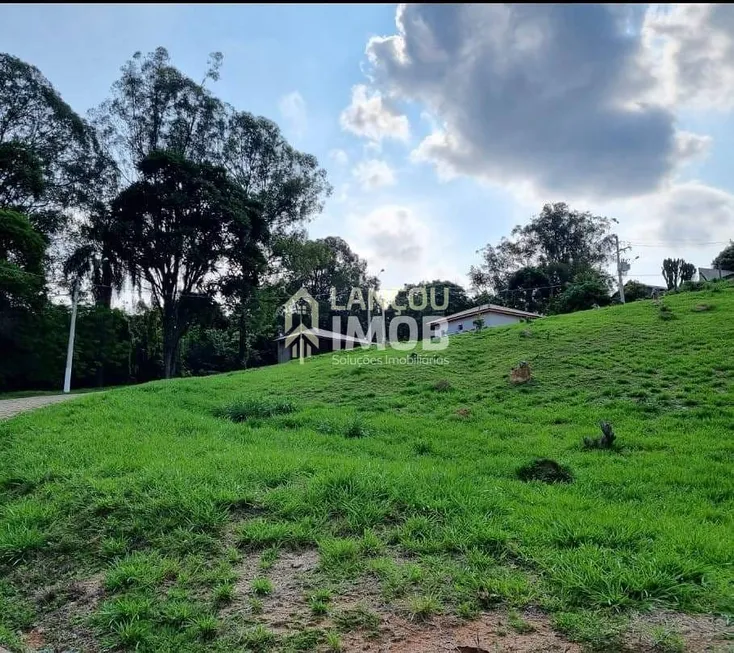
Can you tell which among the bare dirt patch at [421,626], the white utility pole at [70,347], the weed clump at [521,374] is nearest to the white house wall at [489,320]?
the weed clump at [521,374]

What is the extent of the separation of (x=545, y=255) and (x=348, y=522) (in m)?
46.4

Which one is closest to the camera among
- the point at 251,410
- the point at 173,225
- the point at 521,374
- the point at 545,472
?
the point at 545,472

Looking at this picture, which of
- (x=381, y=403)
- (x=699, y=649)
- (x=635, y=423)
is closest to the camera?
(x=699, y=649)

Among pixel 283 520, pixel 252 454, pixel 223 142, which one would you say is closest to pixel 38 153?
pixel 223 142

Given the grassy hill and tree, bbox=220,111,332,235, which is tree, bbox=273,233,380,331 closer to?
tree, bbox=220,111,332,235

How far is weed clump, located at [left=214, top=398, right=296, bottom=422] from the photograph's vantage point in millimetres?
8102

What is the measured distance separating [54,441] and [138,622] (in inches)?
168

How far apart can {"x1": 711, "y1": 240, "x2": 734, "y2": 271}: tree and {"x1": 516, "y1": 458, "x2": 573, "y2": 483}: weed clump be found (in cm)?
3991

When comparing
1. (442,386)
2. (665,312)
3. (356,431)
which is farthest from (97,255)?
(665,312)

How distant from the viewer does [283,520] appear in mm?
3760

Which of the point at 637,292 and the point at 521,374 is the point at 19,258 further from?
the point at 637,292

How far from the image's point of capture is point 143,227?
955 inches

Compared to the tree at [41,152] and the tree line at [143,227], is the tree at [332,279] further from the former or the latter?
the tree at [41,152]

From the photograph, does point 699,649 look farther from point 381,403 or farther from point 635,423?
point 381,403
